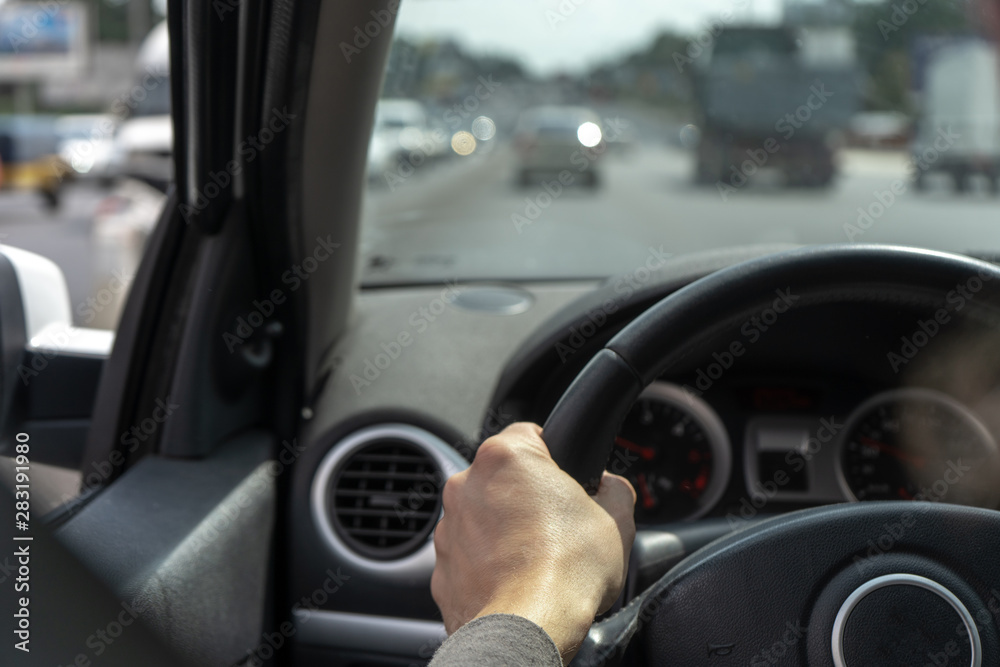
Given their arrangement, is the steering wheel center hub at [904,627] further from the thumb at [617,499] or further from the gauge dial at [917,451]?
the gauge dial at [917,451]

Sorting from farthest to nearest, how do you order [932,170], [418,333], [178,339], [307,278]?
[932,170], [418,333], [307,278], [178,339]

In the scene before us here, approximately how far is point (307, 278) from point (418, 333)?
1.43 ft

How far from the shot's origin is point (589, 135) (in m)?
15.3

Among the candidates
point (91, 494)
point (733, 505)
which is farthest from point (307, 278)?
point (733, 505)

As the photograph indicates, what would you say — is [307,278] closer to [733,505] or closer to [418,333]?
[418,333]

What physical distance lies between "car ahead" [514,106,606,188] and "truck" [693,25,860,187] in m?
2.96

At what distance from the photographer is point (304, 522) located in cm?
218
